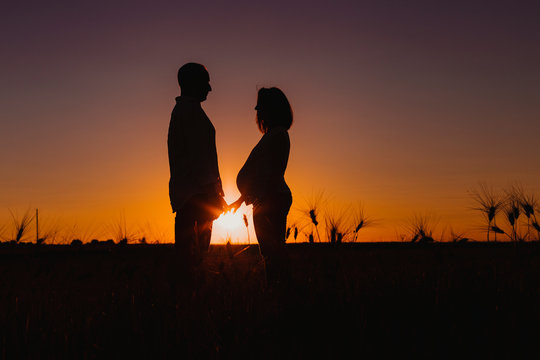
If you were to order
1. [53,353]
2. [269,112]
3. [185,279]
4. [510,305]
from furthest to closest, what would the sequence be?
[269,112] < [185,279] < [510,305] < [53,353]

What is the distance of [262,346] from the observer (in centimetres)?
240

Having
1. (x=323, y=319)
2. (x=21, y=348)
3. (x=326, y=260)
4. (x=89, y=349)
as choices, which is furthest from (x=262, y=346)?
(x=326, y=260)

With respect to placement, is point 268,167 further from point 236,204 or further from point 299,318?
point 299,318

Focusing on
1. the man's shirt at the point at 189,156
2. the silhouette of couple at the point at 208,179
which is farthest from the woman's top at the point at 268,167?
the man's shirt at the point at 189,156

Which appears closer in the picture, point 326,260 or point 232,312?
point 232,312

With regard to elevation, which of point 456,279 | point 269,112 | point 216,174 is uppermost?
point 269,112

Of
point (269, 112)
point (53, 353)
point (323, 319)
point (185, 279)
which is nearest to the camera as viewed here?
point (53, 353)

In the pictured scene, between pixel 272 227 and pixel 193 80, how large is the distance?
1.33 meters

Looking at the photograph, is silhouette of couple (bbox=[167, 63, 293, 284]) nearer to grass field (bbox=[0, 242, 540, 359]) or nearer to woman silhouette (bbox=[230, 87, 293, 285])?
woman silhouette (bbox=[230, 87, 293, 285])

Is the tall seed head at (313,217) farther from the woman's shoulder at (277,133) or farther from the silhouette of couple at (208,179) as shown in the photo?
the woman's shoulder at (277,133)

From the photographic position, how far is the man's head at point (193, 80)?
4.12 m

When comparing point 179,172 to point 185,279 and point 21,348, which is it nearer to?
point 185,279

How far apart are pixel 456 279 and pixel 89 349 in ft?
7.98

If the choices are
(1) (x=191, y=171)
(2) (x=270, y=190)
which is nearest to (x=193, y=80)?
(1) (x=191, y=171)
